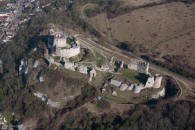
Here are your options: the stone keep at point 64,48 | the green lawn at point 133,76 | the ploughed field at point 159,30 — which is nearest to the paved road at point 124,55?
the ploughed field at point 159,30

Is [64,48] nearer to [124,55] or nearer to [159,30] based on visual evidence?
[124,55]

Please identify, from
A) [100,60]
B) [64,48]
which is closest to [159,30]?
[100,60]

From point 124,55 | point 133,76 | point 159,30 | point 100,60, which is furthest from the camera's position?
point 159,30

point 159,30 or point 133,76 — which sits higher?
point 159,30

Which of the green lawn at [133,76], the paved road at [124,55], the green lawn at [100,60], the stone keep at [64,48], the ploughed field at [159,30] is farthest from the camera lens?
the ploughed field at [159,30]

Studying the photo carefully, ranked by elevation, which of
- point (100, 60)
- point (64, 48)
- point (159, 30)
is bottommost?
point (159, 30)

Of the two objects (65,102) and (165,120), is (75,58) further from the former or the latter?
(165,120)

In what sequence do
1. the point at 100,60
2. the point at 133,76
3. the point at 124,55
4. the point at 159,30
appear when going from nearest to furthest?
the point at 133,76
the point at 100,60
the point at 124,55
the point at 159,30

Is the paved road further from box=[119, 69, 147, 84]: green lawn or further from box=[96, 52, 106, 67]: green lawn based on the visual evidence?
box=[119, 69, 147, 84]: green lawn

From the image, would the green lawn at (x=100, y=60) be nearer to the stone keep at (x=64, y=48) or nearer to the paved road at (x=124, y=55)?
the paved road at (x=124, y=55)
